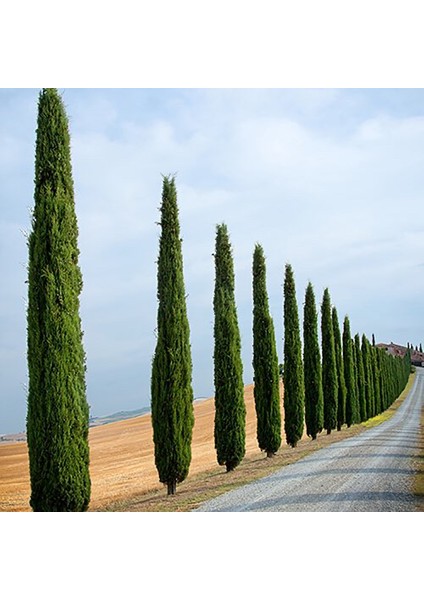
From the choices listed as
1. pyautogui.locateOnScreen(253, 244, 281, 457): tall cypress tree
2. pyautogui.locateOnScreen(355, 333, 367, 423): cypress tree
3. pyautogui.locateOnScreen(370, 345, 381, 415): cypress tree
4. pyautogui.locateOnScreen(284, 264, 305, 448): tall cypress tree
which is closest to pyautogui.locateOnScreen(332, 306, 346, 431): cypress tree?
pyautogui.locateOnScreen(355, 333, 367, 423): cypress tree

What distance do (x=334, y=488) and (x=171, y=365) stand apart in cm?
380

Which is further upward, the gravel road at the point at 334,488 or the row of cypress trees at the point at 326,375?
the row of cypress trees at the point at 326,375

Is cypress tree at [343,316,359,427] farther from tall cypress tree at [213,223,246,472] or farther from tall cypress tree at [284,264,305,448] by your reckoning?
tall cypress tree at [213,223,246,472]

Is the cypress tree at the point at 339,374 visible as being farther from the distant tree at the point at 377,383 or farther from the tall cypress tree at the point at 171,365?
the tall cypress tree at the point at 171,365

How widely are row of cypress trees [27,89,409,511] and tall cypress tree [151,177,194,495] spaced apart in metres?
0.02

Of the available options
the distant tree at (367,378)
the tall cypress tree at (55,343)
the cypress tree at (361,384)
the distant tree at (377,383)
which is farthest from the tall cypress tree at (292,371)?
the distant tree at (377,383)

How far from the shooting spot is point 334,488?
10.6 metres

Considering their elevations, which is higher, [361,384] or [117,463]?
[361,384]

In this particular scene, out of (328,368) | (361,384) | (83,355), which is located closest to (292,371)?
(328,368)

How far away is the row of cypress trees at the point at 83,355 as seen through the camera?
9016 mm

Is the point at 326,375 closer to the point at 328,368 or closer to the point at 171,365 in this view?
the point at 328,368

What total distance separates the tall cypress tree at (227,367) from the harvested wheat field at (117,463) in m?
1.58
